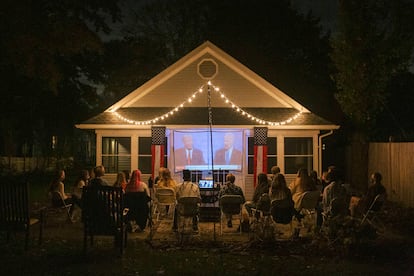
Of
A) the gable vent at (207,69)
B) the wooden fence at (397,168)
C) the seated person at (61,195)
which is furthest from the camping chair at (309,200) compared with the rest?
the gable vent at (207,69)

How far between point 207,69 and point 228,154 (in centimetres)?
257

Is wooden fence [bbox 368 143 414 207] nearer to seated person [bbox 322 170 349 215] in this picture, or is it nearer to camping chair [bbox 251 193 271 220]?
seated person [bbox 322 170 349 215]

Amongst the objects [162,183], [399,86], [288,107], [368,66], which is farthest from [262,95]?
[399,86]

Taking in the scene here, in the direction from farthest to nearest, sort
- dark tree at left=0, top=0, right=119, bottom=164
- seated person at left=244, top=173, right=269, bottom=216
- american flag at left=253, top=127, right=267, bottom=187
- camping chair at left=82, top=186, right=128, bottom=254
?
dark tree at left=0, top=0, right=119, bottom=164
american flag at left=253, top=127, right=267, bottom=187
seated person at left=244, top=173, right=269, bottom=216
camping chair at left=82, top=186, right=128, bottom=254

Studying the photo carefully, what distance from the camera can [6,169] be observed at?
29828mm

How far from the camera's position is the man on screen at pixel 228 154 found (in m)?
15.2

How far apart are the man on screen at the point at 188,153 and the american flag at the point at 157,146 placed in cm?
104

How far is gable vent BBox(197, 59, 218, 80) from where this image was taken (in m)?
15.2

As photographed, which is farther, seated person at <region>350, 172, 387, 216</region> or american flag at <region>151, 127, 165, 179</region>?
american flag at <region>151, 127, 165, 179</region>

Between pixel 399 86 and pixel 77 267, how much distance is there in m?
25.4

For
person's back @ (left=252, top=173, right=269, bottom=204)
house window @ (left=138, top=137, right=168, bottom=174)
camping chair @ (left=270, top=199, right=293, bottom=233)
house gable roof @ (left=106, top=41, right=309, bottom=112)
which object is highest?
house gable roof @ (left=106, top=41, right=309, bottom=112)

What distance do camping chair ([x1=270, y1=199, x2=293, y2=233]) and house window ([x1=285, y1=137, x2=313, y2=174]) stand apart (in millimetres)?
6413

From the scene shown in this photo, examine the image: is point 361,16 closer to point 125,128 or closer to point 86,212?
point 125,128

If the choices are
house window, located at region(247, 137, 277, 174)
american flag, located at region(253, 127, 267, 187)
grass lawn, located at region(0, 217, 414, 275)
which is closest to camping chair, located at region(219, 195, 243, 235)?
grass lawn, located at region(0, 217, 414, 275)
